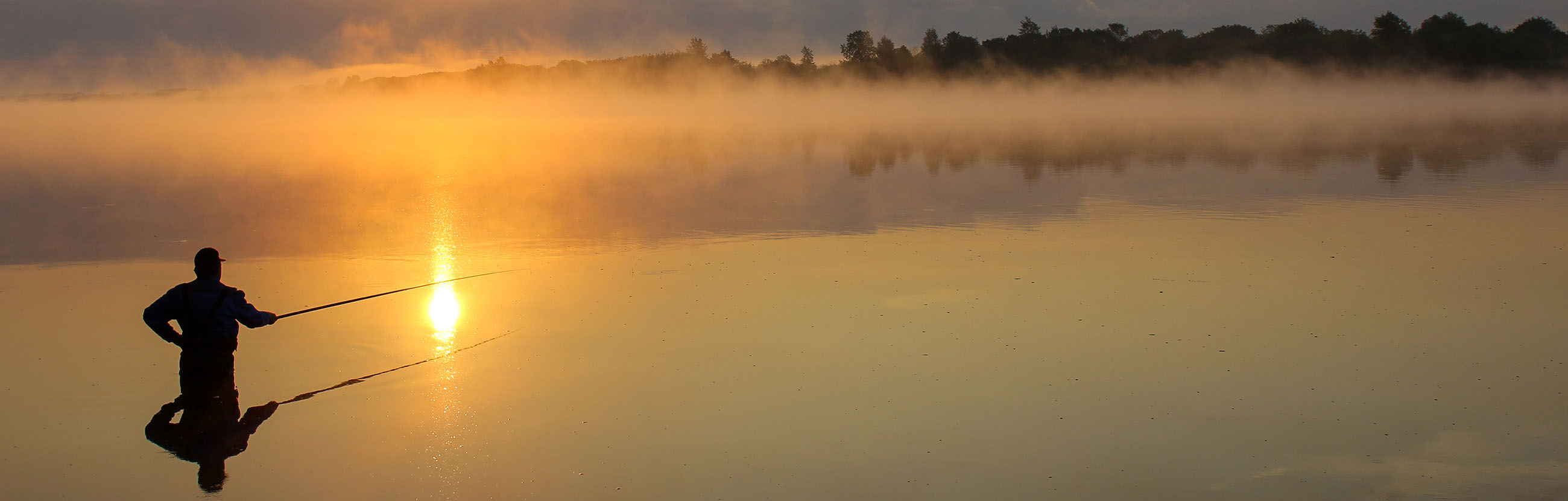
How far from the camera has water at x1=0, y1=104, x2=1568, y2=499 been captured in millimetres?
6113

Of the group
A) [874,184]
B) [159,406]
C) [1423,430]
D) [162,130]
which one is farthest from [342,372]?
[162,130]

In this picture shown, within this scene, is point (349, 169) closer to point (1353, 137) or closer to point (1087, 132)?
point (1087, 132)

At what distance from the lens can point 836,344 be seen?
861 cm

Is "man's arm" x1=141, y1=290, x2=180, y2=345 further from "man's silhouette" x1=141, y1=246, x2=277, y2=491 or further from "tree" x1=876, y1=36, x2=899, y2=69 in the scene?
"tree" x1=876, y1=36, x2=899, y2=69

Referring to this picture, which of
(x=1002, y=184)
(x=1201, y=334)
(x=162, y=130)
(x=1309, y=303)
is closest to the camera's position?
(x=1201, y=334)

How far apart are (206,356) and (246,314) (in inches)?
13.7

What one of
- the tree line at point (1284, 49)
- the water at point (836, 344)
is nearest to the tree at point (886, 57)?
the tree line at point (1284, 49)

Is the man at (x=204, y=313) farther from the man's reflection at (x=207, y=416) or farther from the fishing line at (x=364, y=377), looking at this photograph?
the fishing line at (x=364, y=377)

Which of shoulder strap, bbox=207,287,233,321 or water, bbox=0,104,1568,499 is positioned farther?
shoulder strap, bbox=207,287,233,321

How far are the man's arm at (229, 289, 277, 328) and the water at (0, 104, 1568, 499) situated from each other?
526 millimetres

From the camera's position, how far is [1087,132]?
4203 cm

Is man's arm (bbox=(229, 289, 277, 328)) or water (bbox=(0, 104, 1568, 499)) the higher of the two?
man's arm (bbox=(229, 289, 277, 328))

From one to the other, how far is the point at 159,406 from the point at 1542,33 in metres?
136

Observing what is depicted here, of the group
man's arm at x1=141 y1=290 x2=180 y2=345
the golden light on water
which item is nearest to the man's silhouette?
man's arm at x1=141 y1=290 x2=180 y2=345
